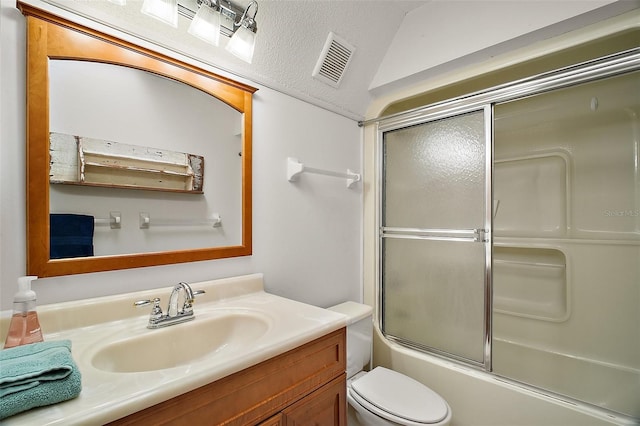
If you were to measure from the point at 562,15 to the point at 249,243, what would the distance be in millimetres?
1715

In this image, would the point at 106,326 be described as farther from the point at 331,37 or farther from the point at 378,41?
the point at 378,41

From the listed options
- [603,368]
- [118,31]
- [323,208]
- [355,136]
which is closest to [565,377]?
[603,368]

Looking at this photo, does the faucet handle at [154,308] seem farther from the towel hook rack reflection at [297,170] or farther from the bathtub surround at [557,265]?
the bathtub surround at [557,265]

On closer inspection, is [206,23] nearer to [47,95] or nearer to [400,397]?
[47,95]

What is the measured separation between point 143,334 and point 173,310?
0.13 m

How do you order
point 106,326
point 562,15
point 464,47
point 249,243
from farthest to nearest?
point 464,47, point 249,243, point 562,15, point 106,326

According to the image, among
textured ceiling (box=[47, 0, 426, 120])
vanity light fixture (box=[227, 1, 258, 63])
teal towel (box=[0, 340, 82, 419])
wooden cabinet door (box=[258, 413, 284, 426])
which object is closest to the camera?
teal towel (box=[0, 340, 82, 419])

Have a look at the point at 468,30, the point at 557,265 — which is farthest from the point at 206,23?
the point at 557,265

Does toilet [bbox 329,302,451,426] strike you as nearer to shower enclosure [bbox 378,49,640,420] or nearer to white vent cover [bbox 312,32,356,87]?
shower enclosure [bbox 378,49,640,420]

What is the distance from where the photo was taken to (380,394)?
1.47 metres

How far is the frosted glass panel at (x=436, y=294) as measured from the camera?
1.72 m

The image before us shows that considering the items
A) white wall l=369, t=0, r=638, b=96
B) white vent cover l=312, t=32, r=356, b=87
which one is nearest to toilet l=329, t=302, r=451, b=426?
white vent cover l=312, t=32, r=356, b=87

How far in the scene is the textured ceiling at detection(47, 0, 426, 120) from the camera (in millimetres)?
1129

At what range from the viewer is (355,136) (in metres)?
2.13
